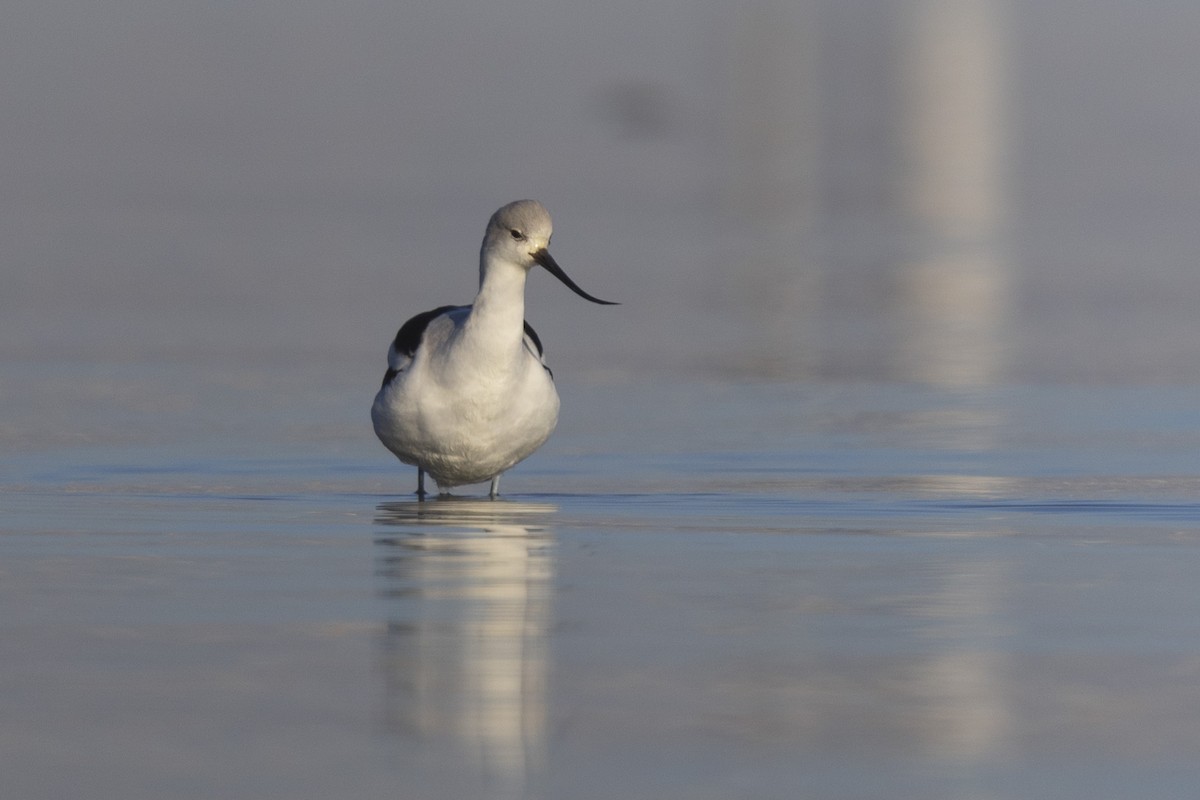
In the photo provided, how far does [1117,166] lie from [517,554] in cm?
2067

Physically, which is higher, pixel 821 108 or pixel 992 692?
pixel 821 108

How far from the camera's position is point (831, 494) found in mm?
8320

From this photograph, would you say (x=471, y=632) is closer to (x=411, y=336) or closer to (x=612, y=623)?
(x=612, y=623)

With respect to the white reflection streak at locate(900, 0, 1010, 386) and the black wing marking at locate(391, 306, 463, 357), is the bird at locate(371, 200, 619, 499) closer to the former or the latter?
the black wing marking at locate(391, 306, 463, 357)

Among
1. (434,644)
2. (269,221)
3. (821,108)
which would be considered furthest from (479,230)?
(821,108)

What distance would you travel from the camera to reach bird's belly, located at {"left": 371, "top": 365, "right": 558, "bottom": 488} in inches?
330

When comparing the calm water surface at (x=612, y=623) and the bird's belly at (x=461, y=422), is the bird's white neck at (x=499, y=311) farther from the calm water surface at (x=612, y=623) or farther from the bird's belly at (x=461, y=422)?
the calm water surface at (x=612, y=623)

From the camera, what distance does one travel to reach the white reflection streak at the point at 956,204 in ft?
43.9

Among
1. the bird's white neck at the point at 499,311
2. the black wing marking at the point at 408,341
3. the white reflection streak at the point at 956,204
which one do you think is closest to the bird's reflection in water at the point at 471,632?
the bird's white neck at the point at 499,311

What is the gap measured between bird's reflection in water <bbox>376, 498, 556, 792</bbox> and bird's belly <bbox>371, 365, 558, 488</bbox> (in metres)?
0.35

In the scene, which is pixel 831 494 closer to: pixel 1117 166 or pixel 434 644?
pixel 434 644

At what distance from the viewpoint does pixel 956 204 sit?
23062mm

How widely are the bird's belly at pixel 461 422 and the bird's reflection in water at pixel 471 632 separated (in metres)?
0.35

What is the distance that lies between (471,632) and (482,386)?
2.83 m
